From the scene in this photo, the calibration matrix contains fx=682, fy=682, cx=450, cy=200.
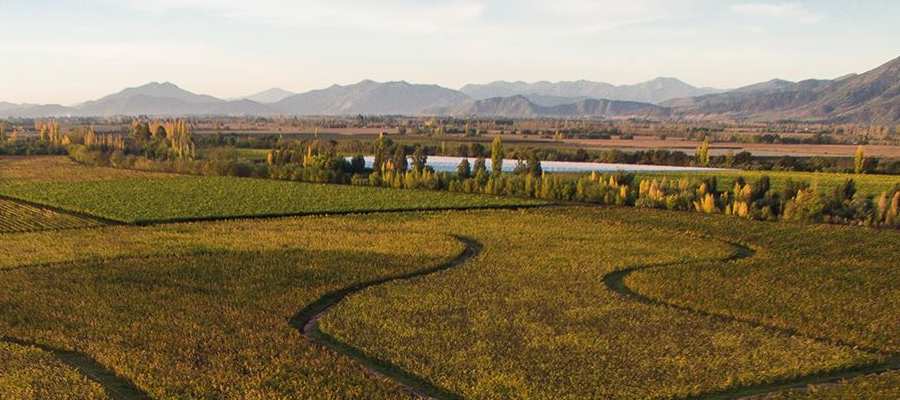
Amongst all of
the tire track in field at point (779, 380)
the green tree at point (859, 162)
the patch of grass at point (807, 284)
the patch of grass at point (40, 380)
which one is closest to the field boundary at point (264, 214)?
the patch of grass at point (807, 284)

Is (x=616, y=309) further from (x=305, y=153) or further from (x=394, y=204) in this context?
(x=305, y=153)

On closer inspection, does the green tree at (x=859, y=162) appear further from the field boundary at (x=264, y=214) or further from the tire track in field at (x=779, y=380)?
the tire track in field at (x=779, y=380)

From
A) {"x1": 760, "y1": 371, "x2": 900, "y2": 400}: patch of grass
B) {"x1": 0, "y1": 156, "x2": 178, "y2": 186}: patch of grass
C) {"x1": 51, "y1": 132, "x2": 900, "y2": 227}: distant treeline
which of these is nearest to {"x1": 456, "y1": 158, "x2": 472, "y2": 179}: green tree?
{"x1": 51, "y1": 132, "x2": 900, "y2": 227}: distant treeline

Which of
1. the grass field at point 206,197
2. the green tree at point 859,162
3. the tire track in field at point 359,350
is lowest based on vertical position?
the tire track in field at point 359,350

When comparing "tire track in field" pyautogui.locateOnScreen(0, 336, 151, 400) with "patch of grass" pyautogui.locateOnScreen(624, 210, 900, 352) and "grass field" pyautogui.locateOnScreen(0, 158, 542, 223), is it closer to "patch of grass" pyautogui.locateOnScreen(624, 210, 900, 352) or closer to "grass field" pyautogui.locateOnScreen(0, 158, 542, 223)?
"patch of grass" pyautogui.locateOnScreen(624, 210, 900, 352)

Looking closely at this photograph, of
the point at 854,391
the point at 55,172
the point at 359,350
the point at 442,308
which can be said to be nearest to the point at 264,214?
the point at 442,308

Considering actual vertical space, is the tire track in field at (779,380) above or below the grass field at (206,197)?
below

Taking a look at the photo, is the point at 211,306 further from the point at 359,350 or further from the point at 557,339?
the point at 557,339
